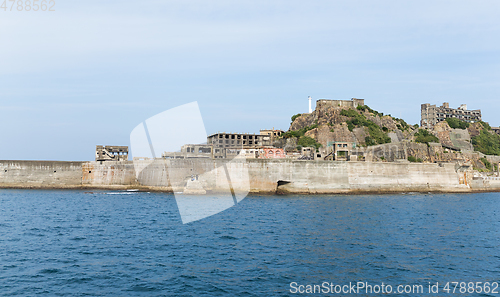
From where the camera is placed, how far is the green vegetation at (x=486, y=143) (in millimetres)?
134275

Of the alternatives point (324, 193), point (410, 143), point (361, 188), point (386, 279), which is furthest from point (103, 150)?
point (410, 143)

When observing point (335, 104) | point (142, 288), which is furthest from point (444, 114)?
point (142, 288)

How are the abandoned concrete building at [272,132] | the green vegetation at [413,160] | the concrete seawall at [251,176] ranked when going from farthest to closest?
the abandoned concrete building at [272,132]
the green vegetation at [413,160]
the concrete seawall at [251,176]

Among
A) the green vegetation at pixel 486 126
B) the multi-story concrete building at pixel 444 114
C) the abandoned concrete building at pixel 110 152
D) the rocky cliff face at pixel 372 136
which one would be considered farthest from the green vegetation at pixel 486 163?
the abandoned concrete building at pixel 110 152

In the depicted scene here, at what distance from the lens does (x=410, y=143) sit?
377 ft

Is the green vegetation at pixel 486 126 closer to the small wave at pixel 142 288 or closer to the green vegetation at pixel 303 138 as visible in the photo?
the green vegetation at pixel 303 138

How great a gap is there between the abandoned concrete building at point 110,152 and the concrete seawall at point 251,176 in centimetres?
477

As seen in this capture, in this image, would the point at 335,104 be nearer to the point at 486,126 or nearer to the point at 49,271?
the point at 486,126

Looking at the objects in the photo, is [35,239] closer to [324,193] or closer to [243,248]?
[243,248]

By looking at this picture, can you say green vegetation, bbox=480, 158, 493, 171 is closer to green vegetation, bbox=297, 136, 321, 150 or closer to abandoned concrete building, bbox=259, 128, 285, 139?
green vegetation, bbox=297, 136, 321, 150

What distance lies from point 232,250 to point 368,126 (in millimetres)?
103086

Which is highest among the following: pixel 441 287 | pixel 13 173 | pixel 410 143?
pixel 410 143

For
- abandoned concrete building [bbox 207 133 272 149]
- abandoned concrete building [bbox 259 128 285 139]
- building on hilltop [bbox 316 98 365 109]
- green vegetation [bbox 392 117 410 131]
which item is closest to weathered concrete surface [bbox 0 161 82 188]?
abandoned concrete building [bbox 207 133 272 149]

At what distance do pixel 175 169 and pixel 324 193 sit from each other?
95.5ft
